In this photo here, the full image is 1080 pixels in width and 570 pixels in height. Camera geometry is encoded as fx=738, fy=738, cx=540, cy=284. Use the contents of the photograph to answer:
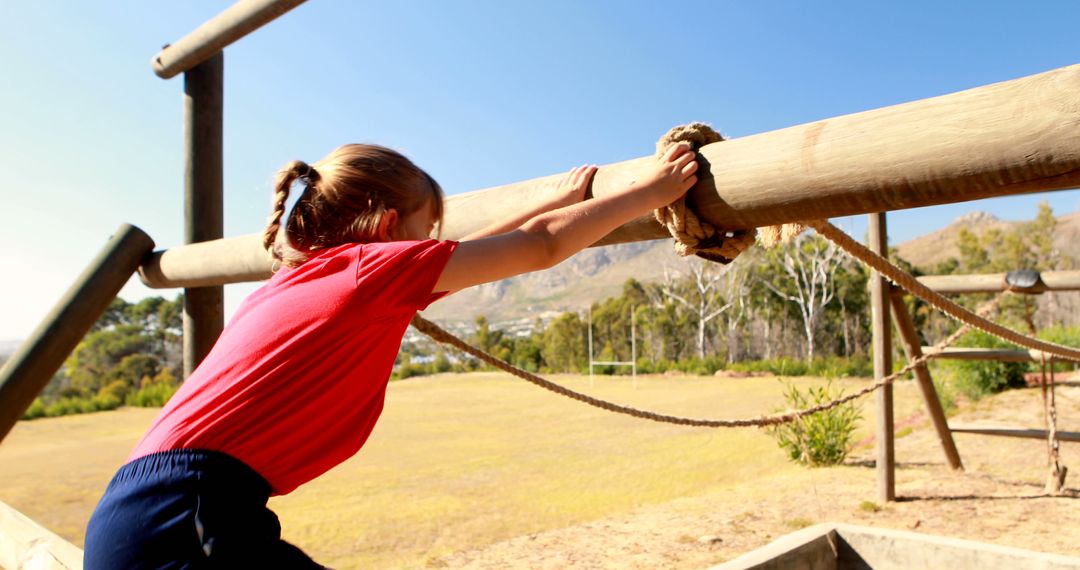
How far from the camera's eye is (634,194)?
48.9 inches

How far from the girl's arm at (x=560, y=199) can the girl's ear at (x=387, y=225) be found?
0.17 m

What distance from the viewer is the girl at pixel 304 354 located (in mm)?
999

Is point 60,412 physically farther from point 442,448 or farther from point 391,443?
point 442,448

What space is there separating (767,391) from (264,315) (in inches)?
625

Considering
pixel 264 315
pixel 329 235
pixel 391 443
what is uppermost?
pixel 329 235

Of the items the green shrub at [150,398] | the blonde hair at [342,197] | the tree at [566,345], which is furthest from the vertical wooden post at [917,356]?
the tree at [566,345]

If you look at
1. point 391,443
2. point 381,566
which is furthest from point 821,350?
point 381,566

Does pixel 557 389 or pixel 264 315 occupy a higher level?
pixel 264 315

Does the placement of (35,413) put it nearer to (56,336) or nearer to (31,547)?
(56,336)

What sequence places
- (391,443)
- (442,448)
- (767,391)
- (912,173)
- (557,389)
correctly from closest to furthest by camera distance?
(912,173)
(557,389)
(442,448)
(391,443)
(767,391)

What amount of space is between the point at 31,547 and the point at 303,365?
1805 millimetres

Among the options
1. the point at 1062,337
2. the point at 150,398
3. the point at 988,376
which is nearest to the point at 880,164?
the point at 988,376

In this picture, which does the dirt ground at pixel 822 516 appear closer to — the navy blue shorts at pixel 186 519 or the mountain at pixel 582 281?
the navy blue shorts at pixel 186 519

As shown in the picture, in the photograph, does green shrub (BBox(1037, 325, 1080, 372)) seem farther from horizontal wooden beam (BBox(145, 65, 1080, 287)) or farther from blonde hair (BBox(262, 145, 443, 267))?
blonde hair (BBox(262, 145, 443, 267))
